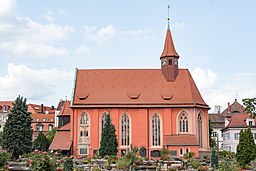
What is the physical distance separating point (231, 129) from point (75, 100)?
2768 centimetres

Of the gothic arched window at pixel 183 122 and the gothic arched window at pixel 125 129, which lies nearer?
the gothic arched window at pixel 183 122

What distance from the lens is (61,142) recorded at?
5581 cm

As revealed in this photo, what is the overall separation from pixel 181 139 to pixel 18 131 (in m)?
22.2

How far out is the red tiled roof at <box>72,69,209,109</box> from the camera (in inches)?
2212

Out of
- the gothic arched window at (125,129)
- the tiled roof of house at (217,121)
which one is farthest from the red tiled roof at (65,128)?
the tiled roof of house at (217,121)

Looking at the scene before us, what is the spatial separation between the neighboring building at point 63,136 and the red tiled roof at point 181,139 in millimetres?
14244

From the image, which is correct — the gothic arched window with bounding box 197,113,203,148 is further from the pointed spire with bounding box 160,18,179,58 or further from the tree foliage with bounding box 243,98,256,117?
the tree foliage with bounding box 243,98,256,117

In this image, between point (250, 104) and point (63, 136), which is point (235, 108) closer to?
point (63, 136)

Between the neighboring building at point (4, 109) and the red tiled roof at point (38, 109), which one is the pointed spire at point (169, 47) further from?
the red tiled roof at point (38, 109)

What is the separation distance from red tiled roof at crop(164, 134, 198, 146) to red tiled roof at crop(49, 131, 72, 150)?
14269mm

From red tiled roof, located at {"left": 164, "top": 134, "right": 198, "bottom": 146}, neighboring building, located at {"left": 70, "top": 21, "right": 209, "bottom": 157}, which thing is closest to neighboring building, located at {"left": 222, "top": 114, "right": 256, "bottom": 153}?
neighboring building, located at {"left": 70, "top": 21, "right": 209, "bottom": 157}

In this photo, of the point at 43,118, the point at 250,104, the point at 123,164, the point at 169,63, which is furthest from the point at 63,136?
the point at 43,118

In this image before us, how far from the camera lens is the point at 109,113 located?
180ft

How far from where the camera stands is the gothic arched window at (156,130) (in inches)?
2179
